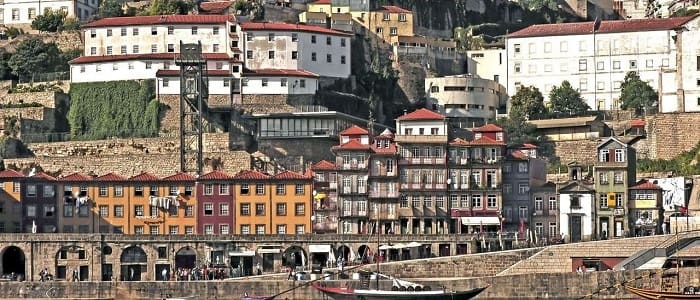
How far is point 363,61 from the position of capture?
144875 millimetres

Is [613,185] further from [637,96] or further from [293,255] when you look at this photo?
[637,96]

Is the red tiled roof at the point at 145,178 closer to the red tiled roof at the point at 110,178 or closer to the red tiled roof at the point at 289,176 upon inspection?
the red tiled roof at the point at 110,178

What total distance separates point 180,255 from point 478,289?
18.5m

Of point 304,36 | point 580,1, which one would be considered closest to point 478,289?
point 304,36

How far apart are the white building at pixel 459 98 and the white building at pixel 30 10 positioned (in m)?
Result: 25.2

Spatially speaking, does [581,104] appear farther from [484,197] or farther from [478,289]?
[478,289]

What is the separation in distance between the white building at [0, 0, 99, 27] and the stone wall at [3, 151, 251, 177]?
21662 millimetres

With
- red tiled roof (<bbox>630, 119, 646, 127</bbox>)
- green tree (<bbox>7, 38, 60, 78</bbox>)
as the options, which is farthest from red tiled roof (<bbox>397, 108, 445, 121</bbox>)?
green tree (<bbox>7, 38, 60, 78</bbox>)

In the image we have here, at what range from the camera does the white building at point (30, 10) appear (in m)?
151

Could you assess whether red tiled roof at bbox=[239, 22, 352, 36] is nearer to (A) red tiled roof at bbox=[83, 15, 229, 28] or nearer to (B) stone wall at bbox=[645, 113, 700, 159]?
(A) red tiled roof at bbox=[83, 15, 229, 28]

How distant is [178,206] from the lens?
120m

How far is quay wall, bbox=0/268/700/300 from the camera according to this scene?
104500mm

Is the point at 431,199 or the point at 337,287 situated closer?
the point at 337,287

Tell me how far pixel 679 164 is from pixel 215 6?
3553 cm
